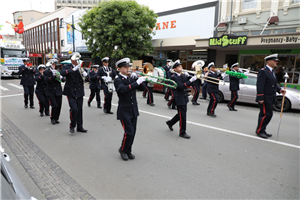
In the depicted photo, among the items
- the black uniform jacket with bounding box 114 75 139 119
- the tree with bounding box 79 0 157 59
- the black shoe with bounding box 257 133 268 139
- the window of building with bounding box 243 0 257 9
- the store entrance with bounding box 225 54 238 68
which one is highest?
the window of building with bounding box 243 0 257 9

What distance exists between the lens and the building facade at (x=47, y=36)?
128 ft

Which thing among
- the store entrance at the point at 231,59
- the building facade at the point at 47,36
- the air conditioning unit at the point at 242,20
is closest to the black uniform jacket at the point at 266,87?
the air conditioning unit at the point at 242,20

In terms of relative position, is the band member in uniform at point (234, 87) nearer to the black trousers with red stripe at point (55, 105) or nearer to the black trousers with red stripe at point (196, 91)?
the black trousers with red stripe at point (196, 91)

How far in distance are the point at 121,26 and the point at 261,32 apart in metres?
9.92

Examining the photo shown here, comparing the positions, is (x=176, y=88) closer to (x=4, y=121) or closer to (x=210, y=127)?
(x=210, y=127)

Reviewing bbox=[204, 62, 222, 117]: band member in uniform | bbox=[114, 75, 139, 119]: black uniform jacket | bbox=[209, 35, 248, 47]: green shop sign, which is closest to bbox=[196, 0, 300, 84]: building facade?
Result: bbox=[209, 35, 248, 47]: green shop sign

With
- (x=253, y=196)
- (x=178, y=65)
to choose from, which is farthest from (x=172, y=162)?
(x=178, y=65)

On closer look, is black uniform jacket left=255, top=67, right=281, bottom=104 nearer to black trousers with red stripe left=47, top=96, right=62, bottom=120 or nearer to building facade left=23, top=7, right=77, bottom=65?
black trousers with red stripe left=47, top=96, right=62, bottom=120

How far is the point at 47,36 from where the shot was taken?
45.5 meters

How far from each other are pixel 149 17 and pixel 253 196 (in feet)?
55.5

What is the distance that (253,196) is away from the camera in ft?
10.5

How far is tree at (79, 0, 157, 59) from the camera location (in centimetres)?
1680

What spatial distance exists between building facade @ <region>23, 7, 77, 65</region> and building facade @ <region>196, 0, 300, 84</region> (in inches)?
1020

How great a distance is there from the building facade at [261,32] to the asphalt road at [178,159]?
23.6ft
